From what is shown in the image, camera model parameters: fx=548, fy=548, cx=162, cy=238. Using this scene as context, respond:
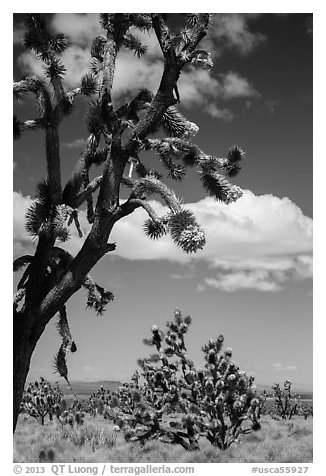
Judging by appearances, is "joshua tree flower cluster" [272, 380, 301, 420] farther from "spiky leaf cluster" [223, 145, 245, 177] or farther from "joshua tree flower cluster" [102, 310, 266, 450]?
"spiky leaf cluster" [223, 145, 245, 177]

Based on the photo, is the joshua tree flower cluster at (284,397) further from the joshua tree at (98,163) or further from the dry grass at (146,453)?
the joshua tree at (98,163)

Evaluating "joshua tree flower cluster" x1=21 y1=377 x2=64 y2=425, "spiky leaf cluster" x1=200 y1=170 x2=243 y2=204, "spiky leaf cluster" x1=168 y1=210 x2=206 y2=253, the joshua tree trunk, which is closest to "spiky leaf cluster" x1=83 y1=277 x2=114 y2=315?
the joshua tree trunk

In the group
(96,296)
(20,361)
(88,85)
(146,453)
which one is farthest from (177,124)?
(146,453)

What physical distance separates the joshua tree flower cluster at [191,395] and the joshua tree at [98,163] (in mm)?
2081

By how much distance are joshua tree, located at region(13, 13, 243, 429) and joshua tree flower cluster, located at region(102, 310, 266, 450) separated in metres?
2.08

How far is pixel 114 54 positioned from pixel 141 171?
163 centimetres

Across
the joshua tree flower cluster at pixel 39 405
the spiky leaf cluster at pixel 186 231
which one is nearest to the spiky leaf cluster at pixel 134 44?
the spiky leaf cluster at pixel 186 231

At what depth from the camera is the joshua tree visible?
6707 millimetres

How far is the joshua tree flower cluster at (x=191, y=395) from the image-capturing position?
9586 millimetres

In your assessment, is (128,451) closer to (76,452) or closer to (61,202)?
(76,452)
